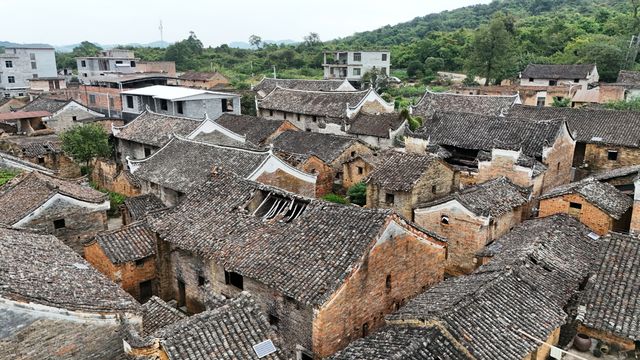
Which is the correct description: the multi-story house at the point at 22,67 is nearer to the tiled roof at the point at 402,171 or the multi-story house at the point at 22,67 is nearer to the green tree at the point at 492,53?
the tiled roof at the point at 402,171

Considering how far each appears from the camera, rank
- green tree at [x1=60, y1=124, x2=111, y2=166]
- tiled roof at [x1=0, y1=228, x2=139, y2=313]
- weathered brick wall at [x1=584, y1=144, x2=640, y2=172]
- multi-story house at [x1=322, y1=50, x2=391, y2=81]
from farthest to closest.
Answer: multi-story house at [x1=322, y1=50, x2=391, y2=81]
green tree at [x1=60, y1=124, x2=111, y2=166]
weathered brick wall at [x1=584, y1=144, x2=640, y2=172]
tiled roof at [x1=0, y1=228, x2=139, y2=313]

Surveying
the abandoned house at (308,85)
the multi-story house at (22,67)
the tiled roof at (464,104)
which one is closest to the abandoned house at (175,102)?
the abandoned house at (308,85)

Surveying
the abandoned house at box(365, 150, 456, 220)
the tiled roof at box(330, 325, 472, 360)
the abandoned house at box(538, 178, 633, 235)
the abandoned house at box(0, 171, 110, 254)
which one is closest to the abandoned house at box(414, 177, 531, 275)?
the abandoned house at box(538, 178, 633, 235)

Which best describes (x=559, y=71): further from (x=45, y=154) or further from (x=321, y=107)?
(x=45, y=154)

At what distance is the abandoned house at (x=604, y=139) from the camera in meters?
29.7

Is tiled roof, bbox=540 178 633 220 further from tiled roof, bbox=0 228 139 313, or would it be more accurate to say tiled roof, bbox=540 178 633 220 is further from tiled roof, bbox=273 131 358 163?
tiled roof, bbox=0 228 139 313

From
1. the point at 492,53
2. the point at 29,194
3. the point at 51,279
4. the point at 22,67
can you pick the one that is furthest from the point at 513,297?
the point at 22,67

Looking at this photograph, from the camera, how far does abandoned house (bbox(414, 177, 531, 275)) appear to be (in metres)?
20.1

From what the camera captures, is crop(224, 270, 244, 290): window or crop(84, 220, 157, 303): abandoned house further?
crop(84, 220, 157, 303): abandoned house

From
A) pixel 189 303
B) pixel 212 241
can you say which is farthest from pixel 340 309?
pixel 189 303

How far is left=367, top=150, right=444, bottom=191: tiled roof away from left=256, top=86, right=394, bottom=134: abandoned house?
15.8 meters

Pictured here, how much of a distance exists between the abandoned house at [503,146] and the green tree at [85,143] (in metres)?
20.9

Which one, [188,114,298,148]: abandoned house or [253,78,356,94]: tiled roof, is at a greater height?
[253,78,356,94]: tiled roof

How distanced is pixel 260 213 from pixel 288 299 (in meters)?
4.06
